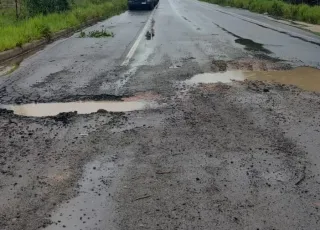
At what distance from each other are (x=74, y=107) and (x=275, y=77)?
4.30 metres

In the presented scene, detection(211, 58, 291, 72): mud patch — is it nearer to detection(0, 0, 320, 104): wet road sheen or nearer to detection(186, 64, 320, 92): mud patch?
detection(186, 64, 320, 92): mud patch

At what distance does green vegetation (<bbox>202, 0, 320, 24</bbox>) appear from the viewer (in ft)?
81.5

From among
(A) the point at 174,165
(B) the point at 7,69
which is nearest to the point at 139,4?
(B) the point at 7,69

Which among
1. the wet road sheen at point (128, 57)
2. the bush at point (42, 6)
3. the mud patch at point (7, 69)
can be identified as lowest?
the mud patch at point (7, 69)

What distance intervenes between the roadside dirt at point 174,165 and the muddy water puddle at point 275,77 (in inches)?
51.5

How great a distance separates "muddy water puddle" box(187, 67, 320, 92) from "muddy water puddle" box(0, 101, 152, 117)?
192cm

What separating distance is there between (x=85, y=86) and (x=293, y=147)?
14.2 ft

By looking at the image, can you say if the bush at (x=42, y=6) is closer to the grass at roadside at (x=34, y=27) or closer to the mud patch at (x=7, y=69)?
the grass at roadside at (x=34, y=27)

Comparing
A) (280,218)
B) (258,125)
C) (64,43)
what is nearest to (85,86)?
(258,125)

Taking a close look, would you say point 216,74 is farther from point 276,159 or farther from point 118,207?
point 118,207

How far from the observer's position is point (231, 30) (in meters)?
18.7

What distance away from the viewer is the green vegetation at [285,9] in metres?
24.8

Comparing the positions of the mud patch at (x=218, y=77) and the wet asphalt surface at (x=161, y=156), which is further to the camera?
the mud patch at (x=218, y=77)

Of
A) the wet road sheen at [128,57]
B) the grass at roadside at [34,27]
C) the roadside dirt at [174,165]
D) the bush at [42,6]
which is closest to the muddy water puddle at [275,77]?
the wet road sheen at [128,57]
